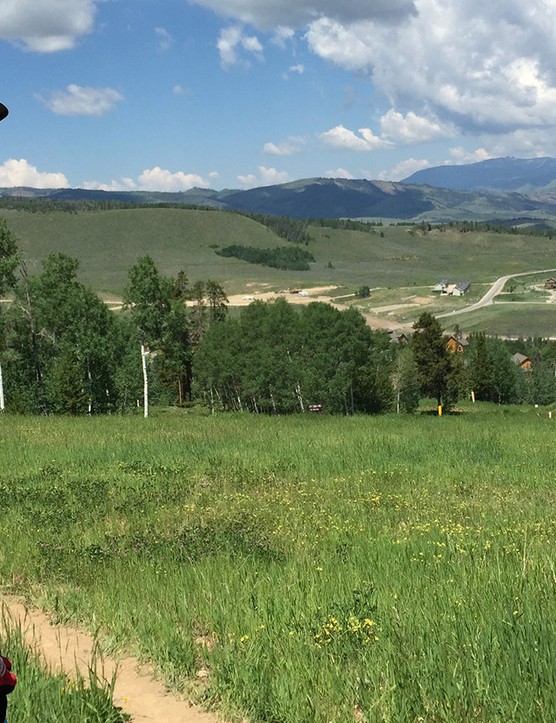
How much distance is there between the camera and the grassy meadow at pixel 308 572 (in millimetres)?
5445

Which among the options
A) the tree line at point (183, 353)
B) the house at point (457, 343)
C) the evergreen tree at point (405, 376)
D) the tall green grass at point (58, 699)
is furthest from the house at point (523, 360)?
the tall green grass at point (58, 699)

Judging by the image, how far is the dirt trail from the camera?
5.61 m

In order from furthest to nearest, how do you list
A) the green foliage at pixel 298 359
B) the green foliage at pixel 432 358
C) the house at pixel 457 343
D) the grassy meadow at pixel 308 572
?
the house at pixel 457 343 → the green foliage at pixel 432 358 → the green foliage at pixel 298 359 → the grassy meadow at pixel 308 572

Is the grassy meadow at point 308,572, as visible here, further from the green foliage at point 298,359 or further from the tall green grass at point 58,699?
the green foliage at point 298,359

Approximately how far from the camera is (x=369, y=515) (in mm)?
11820

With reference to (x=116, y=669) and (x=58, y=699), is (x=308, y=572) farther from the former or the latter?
(x=58, y=699)

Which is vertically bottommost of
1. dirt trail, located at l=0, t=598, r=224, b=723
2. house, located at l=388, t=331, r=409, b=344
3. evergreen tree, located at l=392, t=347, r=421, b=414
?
evergreen tree, located at l=392, t=347, r=421, b=414

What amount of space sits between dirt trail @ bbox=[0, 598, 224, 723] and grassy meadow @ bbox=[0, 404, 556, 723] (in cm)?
16

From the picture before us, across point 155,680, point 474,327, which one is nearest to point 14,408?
point 155,680

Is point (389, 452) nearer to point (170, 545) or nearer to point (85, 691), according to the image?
point (170, 545)

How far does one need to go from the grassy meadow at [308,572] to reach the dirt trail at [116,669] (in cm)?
16

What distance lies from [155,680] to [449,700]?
8.83 ft

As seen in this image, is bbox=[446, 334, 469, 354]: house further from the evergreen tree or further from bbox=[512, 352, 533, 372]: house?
the evergreen tree

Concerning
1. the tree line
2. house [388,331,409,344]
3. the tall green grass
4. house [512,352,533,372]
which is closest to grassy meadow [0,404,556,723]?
the tall green grass
